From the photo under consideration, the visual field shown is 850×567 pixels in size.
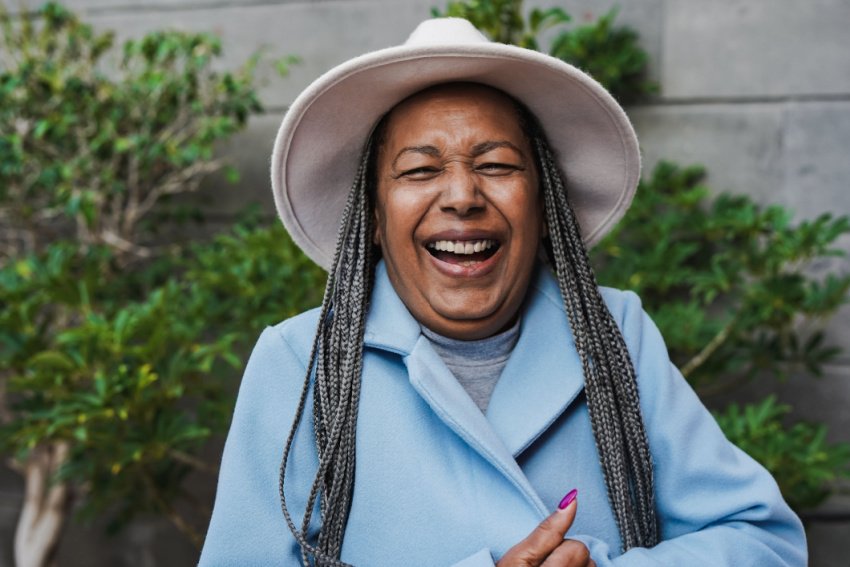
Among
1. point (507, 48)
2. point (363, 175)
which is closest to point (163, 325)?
point (363, 175)

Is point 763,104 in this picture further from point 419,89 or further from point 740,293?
point 419,89

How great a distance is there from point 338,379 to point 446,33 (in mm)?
647

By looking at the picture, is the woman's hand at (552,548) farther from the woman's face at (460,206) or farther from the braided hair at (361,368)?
the woman's face at (460,206)

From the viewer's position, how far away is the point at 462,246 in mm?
1586

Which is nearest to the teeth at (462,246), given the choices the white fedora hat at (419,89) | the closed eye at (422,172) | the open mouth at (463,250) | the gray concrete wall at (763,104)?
the open mouth at (463,250)

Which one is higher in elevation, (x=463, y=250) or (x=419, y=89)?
(x=419, y=89)

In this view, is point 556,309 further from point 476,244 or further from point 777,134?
point 777,134

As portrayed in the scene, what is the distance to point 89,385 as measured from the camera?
3.14 meters

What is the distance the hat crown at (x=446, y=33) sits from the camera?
5.25 feet

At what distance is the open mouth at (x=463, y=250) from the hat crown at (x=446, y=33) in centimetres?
34

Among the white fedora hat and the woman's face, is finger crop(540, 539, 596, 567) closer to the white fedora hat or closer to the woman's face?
the woman's face

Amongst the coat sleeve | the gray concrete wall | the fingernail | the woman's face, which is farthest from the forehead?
the gray concrete wall

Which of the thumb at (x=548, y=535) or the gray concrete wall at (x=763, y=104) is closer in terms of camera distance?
the thumb at (x=548, y=535)

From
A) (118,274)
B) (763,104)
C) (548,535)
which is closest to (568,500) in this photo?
(548,535)
